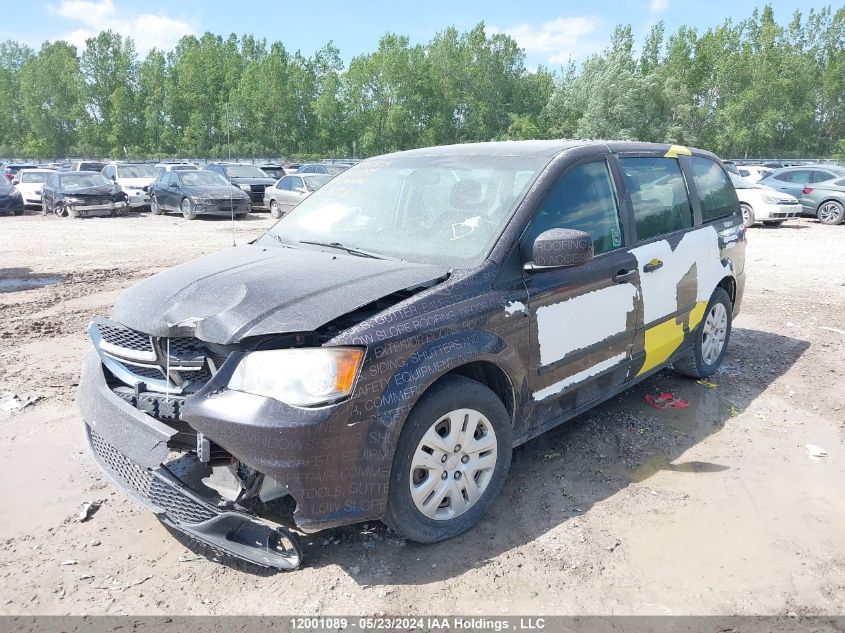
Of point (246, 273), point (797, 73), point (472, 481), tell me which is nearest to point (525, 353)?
point (472, 481)

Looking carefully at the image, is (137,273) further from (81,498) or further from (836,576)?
(836,576)

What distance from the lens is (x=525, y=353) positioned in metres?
3.38

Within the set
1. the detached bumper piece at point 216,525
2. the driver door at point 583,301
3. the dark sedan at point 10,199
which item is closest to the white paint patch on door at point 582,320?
the driver door at point 583,301

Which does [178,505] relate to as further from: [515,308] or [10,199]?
[10,199]

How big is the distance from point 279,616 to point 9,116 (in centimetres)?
8985

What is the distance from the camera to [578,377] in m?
3.79

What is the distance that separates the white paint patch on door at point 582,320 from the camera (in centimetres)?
351

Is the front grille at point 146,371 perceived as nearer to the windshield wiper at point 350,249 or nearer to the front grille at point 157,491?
the front grille at point 157,491

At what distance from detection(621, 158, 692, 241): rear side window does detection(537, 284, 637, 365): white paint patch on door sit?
52 centimetres

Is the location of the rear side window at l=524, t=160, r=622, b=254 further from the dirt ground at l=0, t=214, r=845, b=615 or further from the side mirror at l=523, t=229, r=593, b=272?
the dirt ground at l=0, t=214, r=845, b=615

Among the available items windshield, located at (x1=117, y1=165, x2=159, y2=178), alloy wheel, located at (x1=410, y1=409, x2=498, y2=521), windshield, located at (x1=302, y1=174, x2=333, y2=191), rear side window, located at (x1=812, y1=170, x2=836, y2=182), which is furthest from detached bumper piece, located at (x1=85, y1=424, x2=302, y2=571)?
windshield, located at (x1=117, y1=165, x2=159, y2=178)

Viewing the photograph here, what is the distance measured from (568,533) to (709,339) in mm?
2809

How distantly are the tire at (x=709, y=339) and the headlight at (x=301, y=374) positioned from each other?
133 inches

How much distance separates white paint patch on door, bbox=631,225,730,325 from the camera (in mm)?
4258
